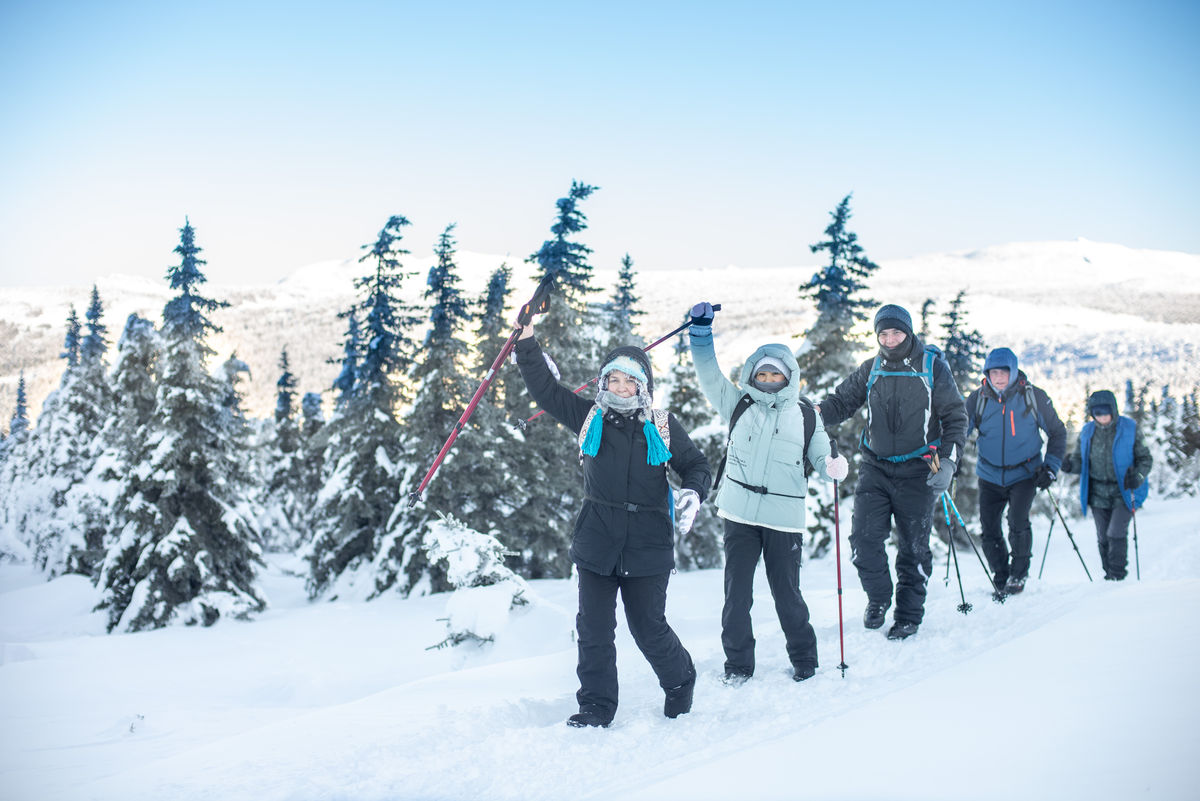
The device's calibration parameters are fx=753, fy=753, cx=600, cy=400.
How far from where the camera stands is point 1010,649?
4156mm

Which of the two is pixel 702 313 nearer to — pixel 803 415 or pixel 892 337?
pixel 803 415

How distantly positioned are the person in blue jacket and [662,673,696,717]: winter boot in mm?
6278

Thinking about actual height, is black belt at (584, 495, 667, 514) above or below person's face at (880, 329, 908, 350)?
below

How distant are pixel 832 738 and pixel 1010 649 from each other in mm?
1550

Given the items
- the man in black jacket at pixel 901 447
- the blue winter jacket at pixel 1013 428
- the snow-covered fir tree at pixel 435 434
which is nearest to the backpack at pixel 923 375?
the man in black jacket at pixel 901 447

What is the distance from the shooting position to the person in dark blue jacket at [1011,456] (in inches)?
280

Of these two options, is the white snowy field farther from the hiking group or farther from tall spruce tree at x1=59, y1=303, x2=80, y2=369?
tall spruce tree at x1=59, y1=303, x2=80, y2=369

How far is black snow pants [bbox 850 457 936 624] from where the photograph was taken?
5832mm

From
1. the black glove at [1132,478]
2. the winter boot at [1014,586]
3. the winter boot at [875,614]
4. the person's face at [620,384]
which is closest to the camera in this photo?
the person's face at [620,384]

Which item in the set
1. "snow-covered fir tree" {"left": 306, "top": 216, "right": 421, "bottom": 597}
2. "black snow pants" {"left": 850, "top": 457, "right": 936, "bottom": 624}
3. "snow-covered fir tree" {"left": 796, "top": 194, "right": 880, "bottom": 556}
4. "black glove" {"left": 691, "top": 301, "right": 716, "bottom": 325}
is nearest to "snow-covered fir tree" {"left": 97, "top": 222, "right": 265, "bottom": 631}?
"snow-covered fir tree" {"left": 306, "top": 216, "right": 421, "bottom": 597}

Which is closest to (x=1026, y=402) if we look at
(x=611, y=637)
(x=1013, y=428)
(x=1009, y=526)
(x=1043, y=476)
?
(x=1013, y=428)

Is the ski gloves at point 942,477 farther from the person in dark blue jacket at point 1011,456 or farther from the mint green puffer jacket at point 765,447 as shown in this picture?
the person in dark blue jacket at point 1011,456

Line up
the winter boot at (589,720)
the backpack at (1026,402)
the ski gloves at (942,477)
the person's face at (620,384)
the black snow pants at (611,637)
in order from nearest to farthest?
the winter boot at (589,720) < the black snow pants at (611,637) < the person's face at (620,384) < the ski gloves at (942,477) < the backpack at (1026,402)

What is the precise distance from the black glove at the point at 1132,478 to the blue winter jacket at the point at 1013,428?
75.3 inches
